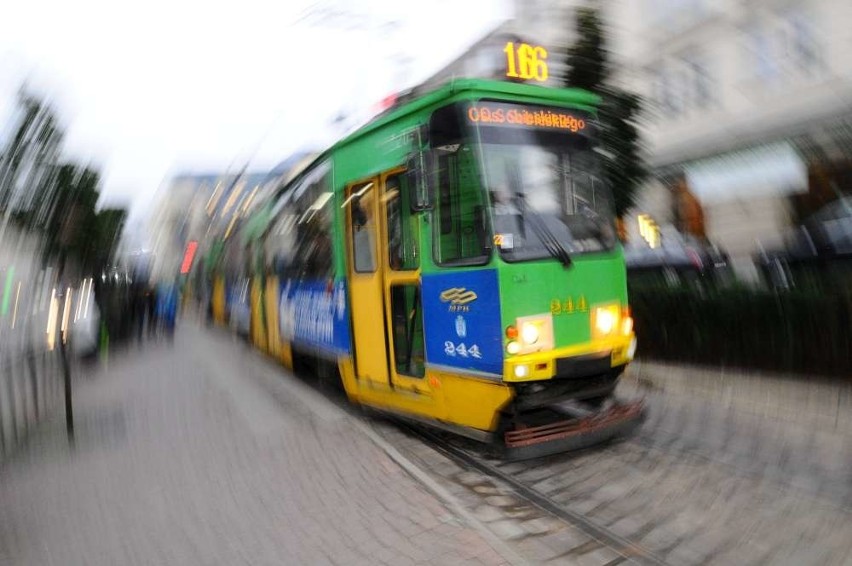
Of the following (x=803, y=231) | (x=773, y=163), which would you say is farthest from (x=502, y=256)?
(x=773, y=163)

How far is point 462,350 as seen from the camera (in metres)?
5.61

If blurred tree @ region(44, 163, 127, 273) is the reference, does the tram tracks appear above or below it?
below

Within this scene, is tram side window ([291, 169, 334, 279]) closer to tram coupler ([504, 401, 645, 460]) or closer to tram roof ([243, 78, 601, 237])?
tram roof ([243, 78, 601, 237])

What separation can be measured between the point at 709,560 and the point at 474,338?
2.31 m

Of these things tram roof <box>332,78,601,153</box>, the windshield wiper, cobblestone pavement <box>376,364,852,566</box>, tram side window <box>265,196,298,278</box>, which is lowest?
cobblestone pavement <box>376,364,852,566</box>

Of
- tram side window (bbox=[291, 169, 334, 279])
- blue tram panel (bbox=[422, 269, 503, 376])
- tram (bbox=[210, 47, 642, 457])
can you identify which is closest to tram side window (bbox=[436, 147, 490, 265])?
tram (bbox=[210, 47, 642, 457])

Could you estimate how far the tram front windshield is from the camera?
17.9 feet

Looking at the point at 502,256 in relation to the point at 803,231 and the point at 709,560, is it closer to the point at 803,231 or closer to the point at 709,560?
the point at 709,560

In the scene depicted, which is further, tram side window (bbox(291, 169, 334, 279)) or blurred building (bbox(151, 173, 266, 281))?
blurred building (bbox(151, 173, 266, 281))

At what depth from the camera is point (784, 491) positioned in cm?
473

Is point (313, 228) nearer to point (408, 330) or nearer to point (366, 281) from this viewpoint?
point (366, 281)

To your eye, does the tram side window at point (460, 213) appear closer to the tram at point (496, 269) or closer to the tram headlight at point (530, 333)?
the tram at point (496, 269)

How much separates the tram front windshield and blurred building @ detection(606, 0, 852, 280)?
4.46 m

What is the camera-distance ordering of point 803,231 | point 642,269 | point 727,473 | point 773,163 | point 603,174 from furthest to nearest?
point 773,163 < point 642,269 < point 803,231 < point 603,174 < point 727,473
